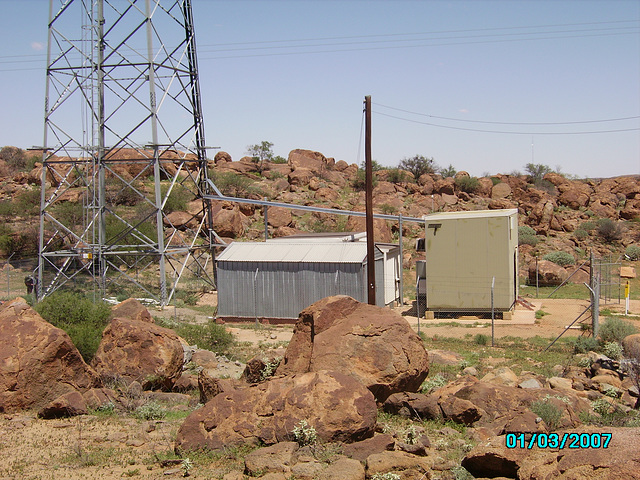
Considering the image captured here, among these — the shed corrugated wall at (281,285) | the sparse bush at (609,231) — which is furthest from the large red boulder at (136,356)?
the sparse bush at (609,231)

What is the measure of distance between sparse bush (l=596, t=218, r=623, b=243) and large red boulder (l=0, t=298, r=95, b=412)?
133 ft

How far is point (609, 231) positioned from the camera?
140ft

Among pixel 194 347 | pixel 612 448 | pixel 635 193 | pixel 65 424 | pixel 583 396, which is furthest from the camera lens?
pixel 635 193

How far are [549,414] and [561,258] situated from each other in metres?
30.5

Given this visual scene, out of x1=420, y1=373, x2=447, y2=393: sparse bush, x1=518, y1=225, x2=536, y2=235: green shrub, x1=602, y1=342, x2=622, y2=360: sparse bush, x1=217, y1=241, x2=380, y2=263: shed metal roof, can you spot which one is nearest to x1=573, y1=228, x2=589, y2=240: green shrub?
x1=518, y1=225, x2=536, y2=235: green shrub

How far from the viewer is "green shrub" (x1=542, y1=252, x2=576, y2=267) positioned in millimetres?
36094

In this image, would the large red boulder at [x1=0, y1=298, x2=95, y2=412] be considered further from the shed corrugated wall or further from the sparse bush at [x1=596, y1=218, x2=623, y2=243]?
the sparse bush at [x1=596, y1=218, x2=623, y2=243]

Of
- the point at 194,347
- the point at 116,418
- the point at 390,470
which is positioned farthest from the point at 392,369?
the point at 194,347

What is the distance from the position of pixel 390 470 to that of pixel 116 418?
5352 mm

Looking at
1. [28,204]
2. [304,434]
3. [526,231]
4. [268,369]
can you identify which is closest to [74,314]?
[268,369]

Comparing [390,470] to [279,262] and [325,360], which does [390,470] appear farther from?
[279,262]

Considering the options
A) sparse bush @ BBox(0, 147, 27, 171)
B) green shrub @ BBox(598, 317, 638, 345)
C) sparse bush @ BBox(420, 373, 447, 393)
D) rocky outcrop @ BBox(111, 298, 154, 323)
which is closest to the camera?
sparse bush @ BBox(420, 373, 447, 393)

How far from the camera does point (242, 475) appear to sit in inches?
283
